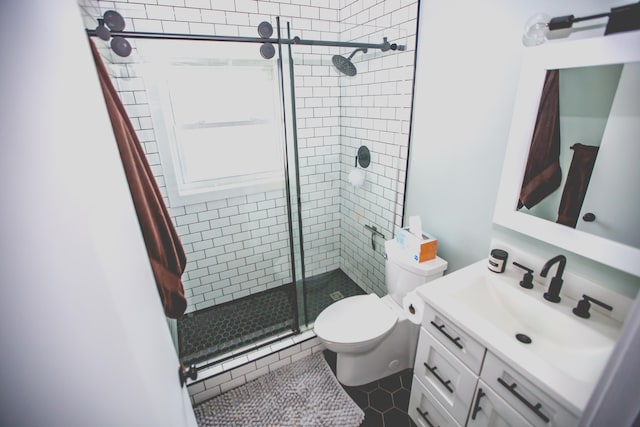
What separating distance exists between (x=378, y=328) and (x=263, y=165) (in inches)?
59.4

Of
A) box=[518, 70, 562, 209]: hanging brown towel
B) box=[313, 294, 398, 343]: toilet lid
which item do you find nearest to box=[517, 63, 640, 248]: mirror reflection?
box=[518, 70, 562, 209]: hanging brown towel

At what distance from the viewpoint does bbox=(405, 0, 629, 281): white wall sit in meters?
1.24

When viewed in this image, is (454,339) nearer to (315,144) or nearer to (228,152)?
(315,144)

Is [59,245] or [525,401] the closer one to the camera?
[59,245]

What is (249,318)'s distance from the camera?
2312 mm

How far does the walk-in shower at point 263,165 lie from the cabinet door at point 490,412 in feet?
3.98

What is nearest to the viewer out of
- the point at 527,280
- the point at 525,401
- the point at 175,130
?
the point at 525,401

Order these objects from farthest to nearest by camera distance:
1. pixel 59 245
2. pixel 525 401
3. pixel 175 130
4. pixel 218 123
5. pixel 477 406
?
pixel 218 123 < pixel 175 130 < pixel 477 406 < pixel 525 401 < pixel 59 245

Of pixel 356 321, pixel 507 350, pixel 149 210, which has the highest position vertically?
pixel 149 210

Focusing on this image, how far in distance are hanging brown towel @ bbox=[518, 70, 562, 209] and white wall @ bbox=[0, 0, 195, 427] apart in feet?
5.02

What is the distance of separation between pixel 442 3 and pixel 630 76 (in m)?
0.93

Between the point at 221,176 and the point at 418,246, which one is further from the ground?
the point at 221,176

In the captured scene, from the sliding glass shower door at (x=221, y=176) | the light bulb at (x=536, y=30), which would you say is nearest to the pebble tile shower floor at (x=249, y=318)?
the sliding glass shower door at (x=221, y=176)

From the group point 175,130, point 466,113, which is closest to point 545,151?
point 466,113
